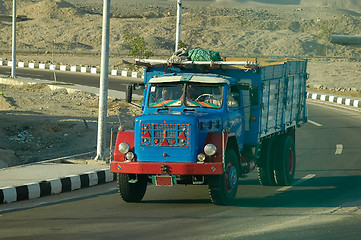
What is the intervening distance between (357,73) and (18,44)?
3951 centimetres

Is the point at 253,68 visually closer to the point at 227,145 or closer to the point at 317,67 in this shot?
the point at 227,145

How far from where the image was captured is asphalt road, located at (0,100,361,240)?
1149 centimetres

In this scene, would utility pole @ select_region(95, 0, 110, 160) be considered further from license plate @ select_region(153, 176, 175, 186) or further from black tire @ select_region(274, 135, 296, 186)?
license plate @ select_region(153, 176, 175, 186)

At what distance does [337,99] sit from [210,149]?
29.6 metres

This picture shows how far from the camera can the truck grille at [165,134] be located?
44.3 feet

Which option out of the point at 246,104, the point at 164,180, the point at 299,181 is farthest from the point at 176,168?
the point at 299,181

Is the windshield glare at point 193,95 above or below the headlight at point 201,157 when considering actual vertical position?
above

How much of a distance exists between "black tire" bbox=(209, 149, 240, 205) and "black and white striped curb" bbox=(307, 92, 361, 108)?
88.1 feet

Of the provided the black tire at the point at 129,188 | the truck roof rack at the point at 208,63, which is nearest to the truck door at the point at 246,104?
the truck roof rack at the point at 208,63

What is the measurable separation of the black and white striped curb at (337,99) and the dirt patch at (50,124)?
43.8 ft

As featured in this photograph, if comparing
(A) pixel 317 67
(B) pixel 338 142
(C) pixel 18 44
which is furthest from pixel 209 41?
(B) pixel 338 142

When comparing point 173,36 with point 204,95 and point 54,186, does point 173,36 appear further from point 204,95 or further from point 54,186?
point 204,95

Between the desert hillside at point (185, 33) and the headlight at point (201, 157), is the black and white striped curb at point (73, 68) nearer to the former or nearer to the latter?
the desert hillside at point (185, 33)

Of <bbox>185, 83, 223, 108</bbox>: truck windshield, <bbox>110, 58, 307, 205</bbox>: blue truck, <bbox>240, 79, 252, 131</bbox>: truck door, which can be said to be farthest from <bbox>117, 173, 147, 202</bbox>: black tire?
<bbox>240, 79, 252, 131</bbox>: truck door
